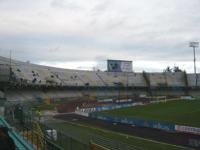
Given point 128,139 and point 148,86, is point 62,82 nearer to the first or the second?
point 148,86

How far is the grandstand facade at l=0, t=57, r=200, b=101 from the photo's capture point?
83.2 meters

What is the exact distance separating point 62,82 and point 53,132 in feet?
238

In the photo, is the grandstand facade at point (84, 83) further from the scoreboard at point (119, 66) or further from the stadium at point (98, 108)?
the scoreboard at point (119, 66)

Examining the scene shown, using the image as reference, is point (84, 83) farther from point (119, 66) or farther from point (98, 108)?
point (98, 108)

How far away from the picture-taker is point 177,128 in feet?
121

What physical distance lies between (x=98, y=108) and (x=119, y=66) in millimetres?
42323

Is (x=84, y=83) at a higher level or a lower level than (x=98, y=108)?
higher

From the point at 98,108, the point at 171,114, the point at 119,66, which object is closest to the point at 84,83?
the point at 119,66

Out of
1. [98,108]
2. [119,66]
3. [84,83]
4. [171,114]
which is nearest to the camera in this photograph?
[171,114]

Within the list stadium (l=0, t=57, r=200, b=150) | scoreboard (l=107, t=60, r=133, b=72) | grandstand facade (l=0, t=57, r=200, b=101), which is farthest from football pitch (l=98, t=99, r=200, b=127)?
scoreboard (l=107, t=60, r=133, b=72)

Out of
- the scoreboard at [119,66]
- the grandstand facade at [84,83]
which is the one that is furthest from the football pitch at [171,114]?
the scoreboard at [119,66]

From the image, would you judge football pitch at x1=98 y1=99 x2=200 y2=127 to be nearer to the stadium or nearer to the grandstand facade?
the stadium

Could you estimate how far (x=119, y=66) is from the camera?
10656cm

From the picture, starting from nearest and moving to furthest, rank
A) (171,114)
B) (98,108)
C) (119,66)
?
(171,114), (98,108), (119,66)
